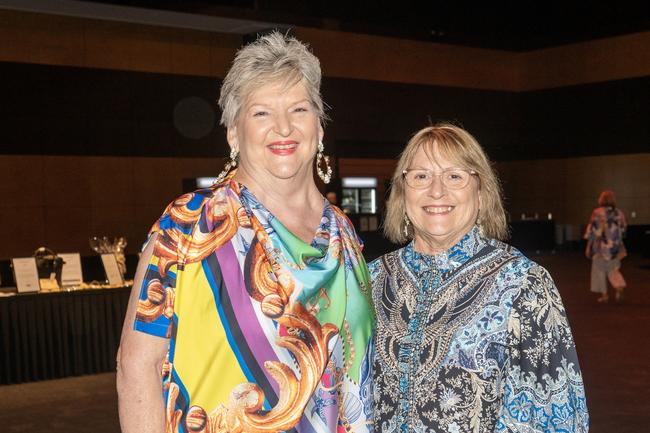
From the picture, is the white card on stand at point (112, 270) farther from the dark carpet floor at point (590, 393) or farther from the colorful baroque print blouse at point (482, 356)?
the colorful baroque print blouse at point (482, 356)

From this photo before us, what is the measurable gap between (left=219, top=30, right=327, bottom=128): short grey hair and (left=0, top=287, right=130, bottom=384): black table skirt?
204 inches

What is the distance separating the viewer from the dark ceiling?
319 inches

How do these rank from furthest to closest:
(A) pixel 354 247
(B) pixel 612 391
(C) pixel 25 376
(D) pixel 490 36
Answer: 1. (D) pixel 490 36
2. (C) pixel 25 376
3. (B) pixel 612 391
4. (A) pixel 354 247

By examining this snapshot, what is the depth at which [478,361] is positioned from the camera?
5.90 ft

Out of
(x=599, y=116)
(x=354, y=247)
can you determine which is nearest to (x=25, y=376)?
(x=354, y=247)

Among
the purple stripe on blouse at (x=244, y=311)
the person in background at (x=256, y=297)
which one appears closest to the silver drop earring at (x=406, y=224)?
the person in background at (x=256, y=297)

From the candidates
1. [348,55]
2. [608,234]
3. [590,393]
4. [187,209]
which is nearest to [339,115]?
[348,55]

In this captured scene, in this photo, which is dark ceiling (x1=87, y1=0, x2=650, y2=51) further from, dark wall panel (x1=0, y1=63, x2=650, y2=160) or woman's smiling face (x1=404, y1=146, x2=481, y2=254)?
woman's smiling face (x1=404, y1=146, x2=481, y2=254)

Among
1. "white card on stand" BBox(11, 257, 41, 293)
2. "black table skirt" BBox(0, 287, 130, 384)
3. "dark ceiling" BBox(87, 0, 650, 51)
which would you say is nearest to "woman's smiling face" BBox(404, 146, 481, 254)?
"black table skirt" BBox(0, 287, 130, 384)

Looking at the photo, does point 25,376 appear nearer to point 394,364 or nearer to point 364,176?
point 394,364

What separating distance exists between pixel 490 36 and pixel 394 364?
7623 mm

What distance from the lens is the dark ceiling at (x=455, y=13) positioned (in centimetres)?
810

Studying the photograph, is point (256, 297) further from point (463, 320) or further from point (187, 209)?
point (463, 320)

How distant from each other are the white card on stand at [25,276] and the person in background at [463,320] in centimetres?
518
